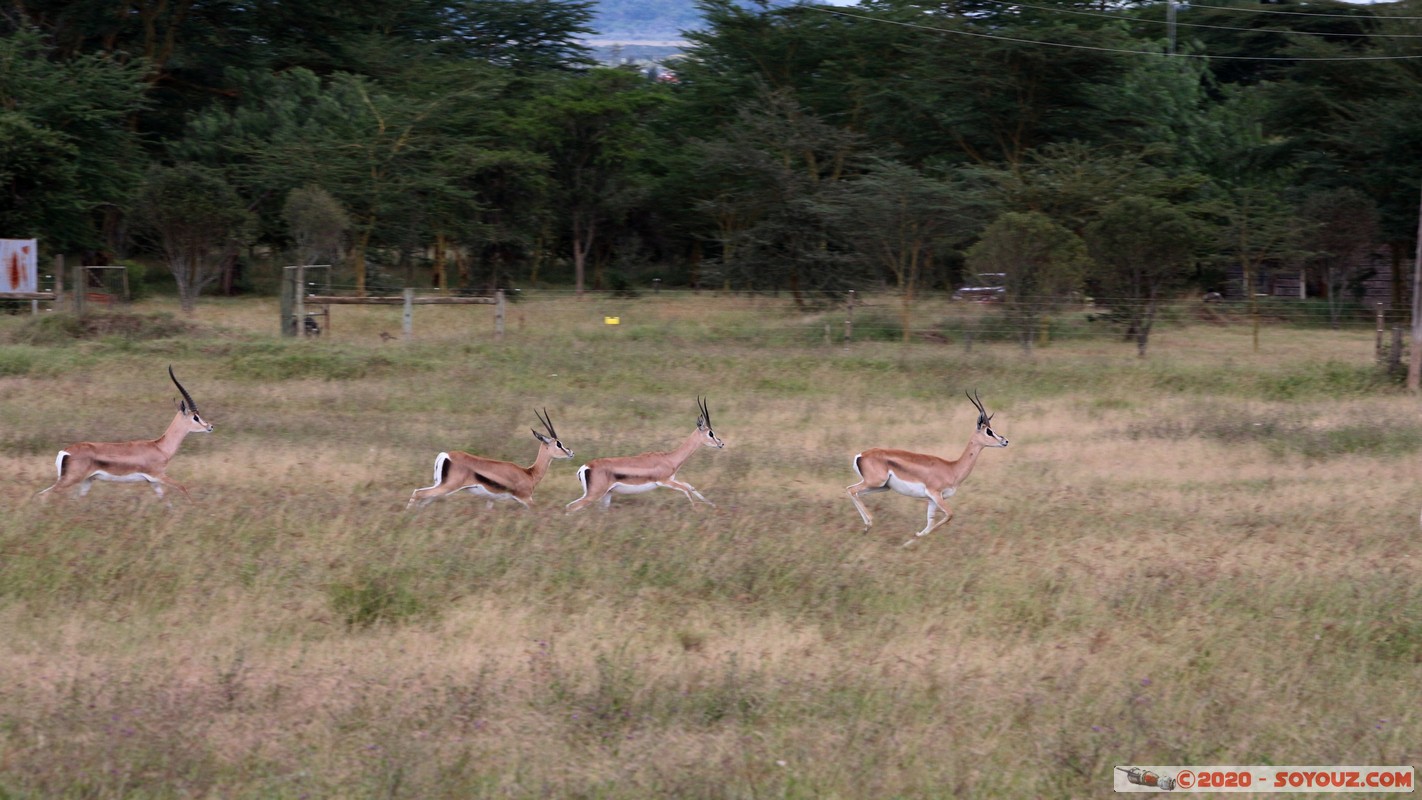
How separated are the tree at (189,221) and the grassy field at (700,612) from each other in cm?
1373

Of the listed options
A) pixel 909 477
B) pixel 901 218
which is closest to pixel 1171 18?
pixel 901 218

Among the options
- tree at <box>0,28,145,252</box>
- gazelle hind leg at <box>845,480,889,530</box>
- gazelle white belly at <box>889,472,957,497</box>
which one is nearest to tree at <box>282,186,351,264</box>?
tree at <box>0,28,145,252</box>

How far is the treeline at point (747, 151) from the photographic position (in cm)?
3031

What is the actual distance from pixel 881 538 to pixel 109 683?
210 inches

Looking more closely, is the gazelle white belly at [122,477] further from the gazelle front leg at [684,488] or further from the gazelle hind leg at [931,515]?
the gazelle hind leg at [931,515]

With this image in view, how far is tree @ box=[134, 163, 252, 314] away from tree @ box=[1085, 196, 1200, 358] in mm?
17859

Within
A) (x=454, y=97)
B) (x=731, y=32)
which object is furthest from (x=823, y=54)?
(x=454, y=97)

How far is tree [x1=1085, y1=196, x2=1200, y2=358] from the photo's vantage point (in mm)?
24656

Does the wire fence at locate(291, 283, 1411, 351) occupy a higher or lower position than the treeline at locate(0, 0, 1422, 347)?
lower

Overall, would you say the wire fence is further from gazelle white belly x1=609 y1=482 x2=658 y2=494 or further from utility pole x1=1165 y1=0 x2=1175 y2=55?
utility pole x1=1165 y1=0 x2=1175 y2=55

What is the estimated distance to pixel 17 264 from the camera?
93.6ft

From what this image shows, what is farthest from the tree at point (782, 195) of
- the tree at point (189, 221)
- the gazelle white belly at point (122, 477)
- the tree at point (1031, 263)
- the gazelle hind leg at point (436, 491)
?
the gazelle white belly at point (122, 477)

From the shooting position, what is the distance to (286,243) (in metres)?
38.6

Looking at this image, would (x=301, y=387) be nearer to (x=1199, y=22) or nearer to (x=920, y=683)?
(x=920, y=683)
